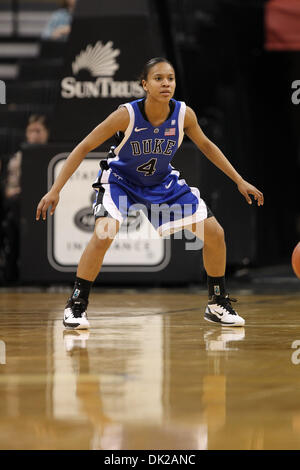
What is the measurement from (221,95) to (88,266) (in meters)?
3.99

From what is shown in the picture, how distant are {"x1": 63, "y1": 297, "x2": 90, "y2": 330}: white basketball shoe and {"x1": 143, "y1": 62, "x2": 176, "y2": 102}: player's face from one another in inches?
40.9

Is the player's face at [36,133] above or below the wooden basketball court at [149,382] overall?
above

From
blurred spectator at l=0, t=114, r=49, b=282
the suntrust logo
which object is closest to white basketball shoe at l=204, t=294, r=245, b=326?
the suntrust logo

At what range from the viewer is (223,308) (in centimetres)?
418

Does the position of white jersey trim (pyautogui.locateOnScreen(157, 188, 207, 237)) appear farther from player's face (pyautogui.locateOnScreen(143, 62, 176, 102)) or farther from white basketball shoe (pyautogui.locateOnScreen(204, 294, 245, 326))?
player's face (pyautogui.locateOnScreen(143, 62, 176, 102))

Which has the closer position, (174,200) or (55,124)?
(174,200)

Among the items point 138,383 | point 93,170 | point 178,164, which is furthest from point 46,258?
point 138,383

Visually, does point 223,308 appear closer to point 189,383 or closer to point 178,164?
point 189,383

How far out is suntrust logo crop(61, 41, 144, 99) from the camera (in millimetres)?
6375

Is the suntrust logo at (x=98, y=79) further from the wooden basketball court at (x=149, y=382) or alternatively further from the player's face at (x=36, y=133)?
the wooden basketball court at (x=149, y=382)

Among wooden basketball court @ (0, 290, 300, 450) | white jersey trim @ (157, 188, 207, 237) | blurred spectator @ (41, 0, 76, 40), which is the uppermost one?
blurred spectator @ (41, 0, 76, 40)

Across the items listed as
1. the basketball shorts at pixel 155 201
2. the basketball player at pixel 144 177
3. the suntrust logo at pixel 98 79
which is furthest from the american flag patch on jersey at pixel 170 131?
the suntrust logo at pixel 98 79

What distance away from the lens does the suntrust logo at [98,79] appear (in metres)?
6.38

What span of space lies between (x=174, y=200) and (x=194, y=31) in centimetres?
365
